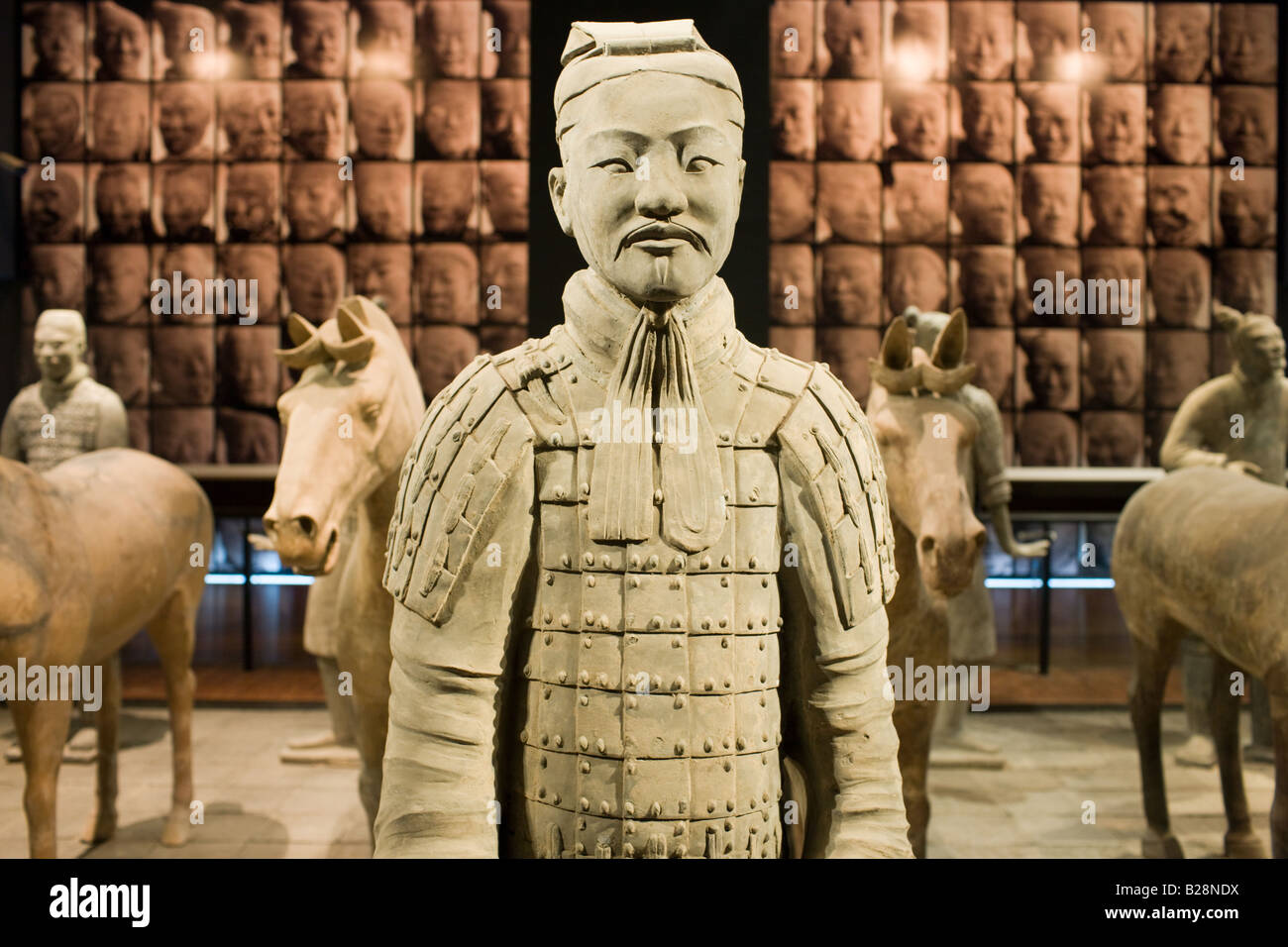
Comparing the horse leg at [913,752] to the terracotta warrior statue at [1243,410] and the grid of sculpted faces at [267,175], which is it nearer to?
the terracotta warrior statue at [1243,410]

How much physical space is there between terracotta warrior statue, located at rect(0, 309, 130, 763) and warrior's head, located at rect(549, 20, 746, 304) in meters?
4.39

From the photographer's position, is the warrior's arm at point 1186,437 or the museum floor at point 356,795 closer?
the museum floor at point 356,795

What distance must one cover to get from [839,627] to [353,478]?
1789 mm

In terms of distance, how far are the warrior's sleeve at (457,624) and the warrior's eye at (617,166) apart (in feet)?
1.49

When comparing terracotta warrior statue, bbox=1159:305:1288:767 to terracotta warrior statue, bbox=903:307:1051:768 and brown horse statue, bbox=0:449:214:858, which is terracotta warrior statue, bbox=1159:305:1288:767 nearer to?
terracotta warrior statue, bbox=903:307:1051:768

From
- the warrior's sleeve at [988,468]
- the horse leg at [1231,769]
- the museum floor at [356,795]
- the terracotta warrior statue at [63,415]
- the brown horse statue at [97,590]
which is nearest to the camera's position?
the brown horse statue at [97,590]

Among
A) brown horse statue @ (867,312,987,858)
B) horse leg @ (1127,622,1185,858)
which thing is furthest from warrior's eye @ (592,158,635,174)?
horse leg @ (1127,622,1185,858)

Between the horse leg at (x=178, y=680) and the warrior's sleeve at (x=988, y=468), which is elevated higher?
the warrior's sleeve at (x=988, y=468)

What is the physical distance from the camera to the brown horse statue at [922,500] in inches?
129

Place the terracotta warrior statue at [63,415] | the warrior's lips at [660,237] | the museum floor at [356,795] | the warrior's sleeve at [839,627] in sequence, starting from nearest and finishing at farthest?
the warrior's lips at [660,237]
the warrior's sleeve at [839,627]
the museum floor at [356,795]
the terracotta warrior statue at [63,415]

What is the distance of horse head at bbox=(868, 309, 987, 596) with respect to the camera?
3.25 m

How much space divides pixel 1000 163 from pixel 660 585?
5.87 metres

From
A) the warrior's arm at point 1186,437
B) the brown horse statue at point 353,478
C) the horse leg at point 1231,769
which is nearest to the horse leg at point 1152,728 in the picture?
the horse leg at point 1231,769
